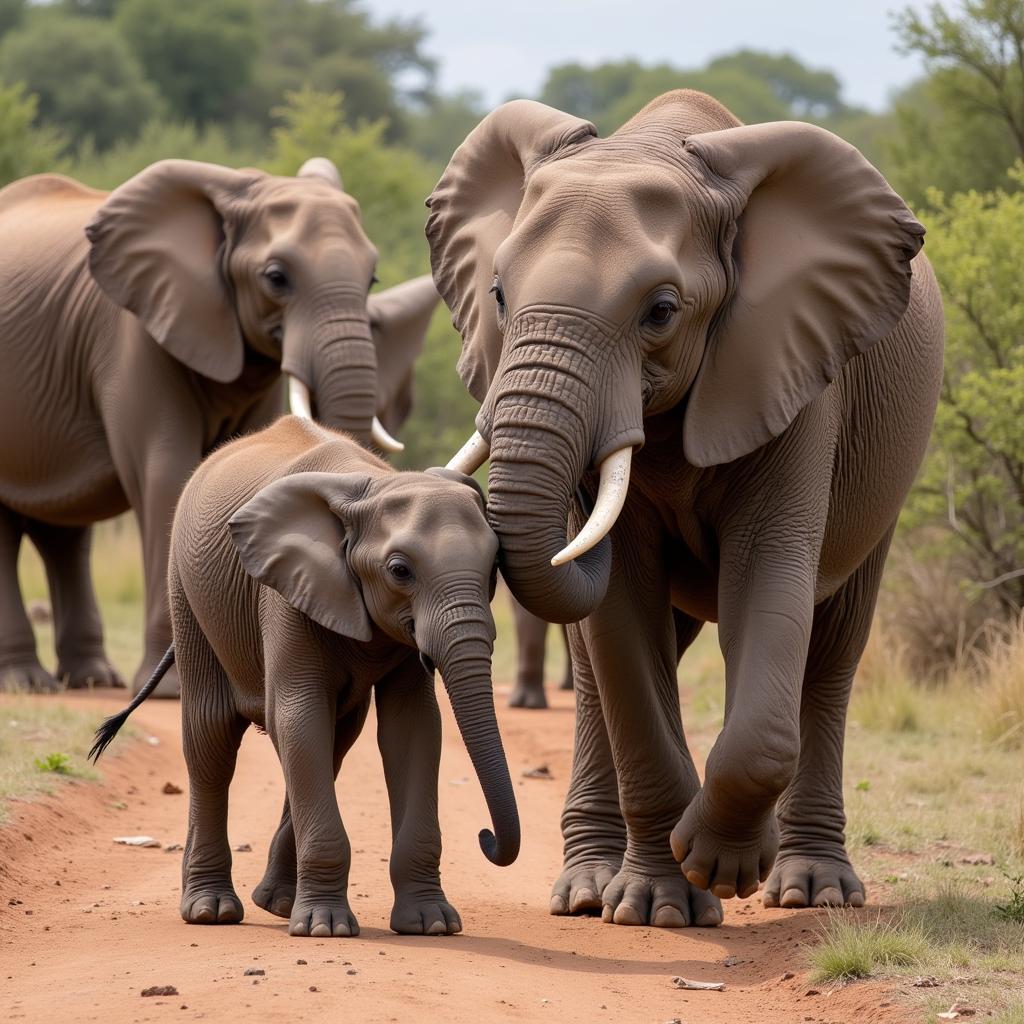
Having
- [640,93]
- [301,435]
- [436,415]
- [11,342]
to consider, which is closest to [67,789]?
[301,435]

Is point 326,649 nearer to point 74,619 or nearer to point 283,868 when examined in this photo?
point 283,868

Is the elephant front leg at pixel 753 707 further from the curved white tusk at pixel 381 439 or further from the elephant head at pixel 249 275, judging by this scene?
the curved white tusk at pixel 381 439

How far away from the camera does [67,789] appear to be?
932 cm

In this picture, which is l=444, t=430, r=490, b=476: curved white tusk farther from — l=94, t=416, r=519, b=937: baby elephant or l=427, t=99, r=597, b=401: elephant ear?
l=427, t=99, r=597, b=401: elephant ear

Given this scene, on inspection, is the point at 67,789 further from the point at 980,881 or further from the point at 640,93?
the point at 640,93

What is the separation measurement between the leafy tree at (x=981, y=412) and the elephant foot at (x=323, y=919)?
7.58 metres

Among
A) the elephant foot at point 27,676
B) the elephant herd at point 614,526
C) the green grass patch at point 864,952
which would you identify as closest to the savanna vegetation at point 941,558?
the green grass patch at point 864,952

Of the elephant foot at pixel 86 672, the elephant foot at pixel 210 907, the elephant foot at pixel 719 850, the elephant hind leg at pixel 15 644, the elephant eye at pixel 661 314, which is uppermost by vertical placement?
the elephant eye at pixel 661 314

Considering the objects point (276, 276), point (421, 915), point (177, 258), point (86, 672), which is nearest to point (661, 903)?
point (421, 915)

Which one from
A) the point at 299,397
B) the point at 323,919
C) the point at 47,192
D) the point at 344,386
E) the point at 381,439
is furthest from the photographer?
the point at 47,192

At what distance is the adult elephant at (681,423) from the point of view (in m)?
6.19

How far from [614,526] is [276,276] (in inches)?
215

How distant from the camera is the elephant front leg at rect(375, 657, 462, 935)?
657 cm

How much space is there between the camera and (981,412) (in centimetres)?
1318
